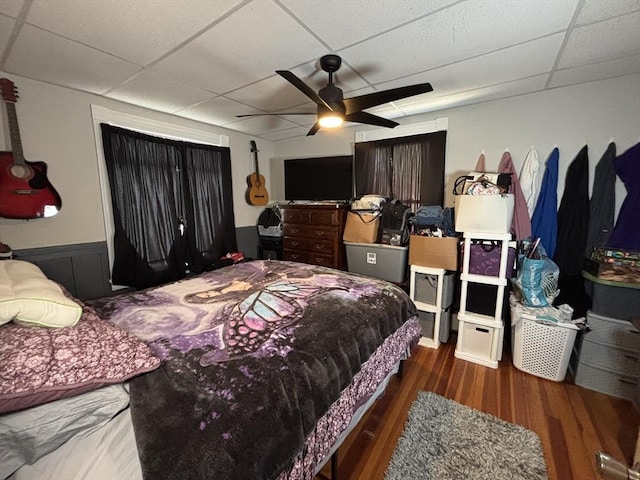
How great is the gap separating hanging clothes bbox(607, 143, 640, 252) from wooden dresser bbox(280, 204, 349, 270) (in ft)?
7.72

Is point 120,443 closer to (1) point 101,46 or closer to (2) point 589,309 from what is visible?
(1) point 101,46

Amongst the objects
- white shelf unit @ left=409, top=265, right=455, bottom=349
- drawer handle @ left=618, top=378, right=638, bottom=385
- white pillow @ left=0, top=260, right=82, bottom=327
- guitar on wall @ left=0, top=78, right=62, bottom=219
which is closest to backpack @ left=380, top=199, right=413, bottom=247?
white shelf unit @ left=409, top=265, right=455, bottom=349

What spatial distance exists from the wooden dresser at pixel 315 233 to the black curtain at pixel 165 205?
770 mm

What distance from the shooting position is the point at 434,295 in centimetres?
256

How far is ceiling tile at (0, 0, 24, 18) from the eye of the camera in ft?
4.10

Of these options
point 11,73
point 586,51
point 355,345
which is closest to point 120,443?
point 355,345

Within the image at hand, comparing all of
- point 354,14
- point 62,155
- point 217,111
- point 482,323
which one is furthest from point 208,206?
point 482,323

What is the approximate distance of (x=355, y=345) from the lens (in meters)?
1.37

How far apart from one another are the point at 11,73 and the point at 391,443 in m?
3.63

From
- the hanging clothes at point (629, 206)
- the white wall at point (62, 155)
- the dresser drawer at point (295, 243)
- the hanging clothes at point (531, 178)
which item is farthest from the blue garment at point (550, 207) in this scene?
the white wall at point (62, 155)

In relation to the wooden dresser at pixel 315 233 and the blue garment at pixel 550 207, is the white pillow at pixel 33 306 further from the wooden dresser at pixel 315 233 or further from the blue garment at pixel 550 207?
the blue garment at pixel 550 207

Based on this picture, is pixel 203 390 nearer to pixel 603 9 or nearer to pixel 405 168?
pixel 603 9

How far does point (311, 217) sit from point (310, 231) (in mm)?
178

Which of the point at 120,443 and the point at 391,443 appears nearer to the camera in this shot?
the point at 120,443
